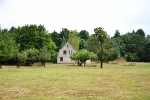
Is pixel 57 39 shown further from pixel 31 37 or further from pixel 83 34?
pixel 31 37

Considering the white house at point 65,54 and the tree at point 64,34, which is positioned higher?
the tree at point 64,34

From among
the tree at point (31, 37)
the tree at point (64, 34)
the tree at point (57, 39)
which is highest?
the tree at point (64, 34)

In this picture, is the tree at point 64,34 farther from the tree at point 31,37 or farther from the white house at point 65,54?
the tree at point 31,37

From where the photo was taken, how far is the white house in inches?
3356

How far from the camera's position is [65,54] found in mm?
85812

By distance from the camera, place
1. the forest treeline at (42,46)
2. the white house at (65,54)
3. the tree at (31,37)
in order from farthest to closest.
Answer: the white house at (65,54) → the tree at (31,37) → the forest treeline at (42,46)

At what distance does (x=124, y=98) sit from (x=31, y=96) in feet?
19.9

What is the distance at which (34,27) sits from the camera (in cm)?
7294

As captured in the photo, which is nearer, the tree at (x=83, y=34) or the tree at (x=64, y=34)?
the tree at (x=64, y=34)

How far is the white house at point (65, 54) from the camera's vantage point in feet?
280

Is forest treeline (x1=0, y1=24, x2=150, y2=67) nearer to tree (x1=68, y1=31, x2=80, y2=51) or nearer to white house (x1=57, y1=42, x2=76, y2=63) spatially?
tree (x1=68, y1=31, x2=80, y2=51)

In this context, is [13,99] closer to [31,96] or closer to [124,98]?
[31,96]

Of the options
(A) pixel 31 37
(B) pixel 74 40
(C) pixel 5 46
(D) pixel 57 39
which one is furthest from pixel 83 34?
(C) pixel 5 46

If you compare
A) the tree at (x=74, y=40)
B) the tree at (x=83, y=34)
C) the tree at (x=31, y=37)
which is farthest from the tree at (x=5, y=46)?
the tree at (x=83, y=34)
